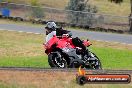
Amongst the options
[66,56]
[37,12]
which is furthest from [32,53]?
[37,12]

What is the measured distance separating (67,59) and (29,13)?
24650 mm

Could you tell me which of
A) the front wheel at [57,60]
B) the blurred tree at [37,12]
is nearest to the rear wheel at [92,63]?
the front wheel at [57,60]

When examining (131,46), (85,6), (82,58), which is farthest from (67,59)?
(85,6)

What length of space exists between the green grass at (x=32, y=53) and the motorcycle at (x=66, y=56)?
4.04m

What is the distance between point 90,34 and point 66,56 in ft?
68.0

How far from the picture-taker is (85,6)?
155 feet

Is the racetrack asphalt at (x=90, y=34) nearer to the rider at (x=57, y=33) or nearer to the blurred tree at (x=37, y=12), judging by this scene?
the blurred tree at (x=37, y=12)

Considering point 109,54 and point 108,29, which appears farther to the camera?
point 108,29

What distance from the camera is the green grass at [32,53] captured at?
2223 cm

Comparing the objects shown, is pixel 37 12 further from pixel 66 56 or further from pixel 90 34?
pixel 66 56

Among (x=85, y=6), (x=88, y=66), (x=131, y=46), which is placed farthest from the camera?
(x=85, y=6)

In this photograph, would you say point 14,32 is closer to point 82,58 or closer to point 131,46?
point 131,46

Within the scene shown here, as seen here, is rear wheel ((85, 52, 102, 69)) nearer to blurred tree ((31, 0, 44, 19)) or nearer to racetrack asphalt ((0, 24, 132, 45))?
racetrack asphalt ((0, 24, 132, 45))

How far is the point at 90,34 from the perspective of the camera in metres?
37.1
